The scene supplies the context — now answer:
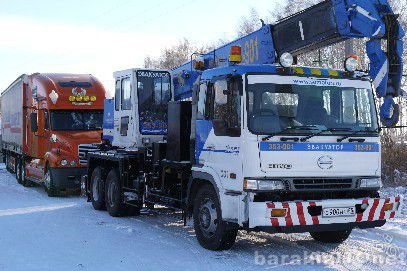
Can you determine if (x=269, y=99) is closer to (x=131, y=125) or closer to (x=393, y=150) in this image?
(x=131, y=125)

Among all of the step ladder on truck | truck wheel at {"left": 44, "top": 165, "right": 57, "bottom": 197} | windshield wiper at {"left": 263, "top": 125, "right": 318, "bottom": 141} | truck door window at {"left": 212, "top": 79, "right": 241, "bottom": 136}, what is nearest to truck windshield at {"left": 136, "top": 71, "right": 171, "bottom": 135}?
the step ladder on truck

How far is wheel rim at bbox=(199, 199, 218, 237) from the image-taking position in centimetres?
807

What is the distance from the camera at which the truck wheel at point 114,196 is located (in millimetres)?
11539

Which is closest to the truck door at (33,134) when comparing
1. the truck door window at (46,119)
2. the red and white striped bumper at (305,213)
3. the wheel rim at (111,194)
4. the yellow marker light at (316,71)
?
the truck door window at (46,119)

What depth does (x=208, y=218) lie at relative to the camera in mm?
8188

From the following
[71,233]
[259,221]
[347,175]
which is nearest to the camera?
[259,221]

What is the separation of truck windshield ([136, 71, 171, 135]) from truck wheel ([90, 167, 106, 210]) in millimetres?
2235

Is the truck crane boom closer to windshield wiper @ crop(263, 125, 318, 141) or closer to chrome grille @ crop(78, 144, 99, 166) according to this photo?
windshield wiper @ crop(263, 125, 318, 141)

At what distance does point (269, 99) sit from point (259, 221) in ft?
5.37

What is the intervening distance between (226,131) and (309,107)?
1184 millimetres

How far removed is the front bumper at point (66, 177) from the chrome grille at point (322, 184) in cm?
924

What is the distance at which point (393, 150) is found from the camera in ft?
59.0

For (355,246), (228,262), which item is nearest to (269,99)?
(228,262)

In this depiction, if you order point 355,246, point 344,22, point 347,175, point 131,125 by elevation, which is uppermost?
point 344,22
